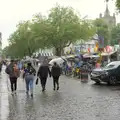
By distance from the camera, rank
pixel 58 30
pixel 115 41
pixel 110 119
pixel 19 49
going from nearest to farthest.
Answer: pixel 110 119, pixel 58 30, pixel 19 49, pixel 115 41

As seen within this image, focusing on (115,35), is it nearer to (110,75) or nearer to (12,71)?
(110,75)

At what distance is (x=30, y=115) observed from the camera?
42.4 ft

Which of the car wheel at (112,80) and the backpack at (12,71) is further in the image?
the car wheel at (112,80)

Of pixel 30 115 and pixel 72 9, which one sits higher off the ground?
pixel 72 9

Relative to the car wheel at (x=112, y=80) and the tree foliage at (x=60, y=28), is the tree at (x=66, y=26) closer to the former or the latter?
the tree foliage at (x=60, y=28)

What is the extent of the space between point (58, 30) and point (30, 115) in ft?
179

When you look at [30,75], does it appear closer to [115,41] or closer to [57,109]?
[57,109]

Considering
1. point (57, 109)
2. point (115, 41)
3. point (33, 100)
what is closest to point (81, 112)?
point (57, 109)

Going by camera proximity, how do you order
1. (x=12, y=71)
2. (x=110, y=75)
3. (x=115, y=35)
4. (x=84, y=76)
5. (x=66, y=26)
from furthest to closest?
(x=115, y=35), (x=66, y=26), (x=84, y=76), (x=110, y=75), (x=12, y=71)

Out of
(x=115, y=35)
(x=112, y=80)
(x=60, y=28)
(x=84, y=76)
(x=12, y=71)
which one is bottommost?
(x=112, y=80)

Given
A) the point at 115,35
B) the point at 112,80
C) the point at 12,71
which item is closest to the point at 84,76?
the point at 112,80

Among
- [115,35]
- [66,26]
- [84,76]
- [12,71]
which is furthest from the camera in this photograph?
[115,35]

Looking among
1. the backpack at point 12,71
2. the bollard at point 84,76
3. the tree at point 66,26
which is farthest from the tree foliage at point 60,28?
the backpack at point 12,71

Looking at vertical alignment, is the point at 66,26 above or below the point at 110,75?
above
